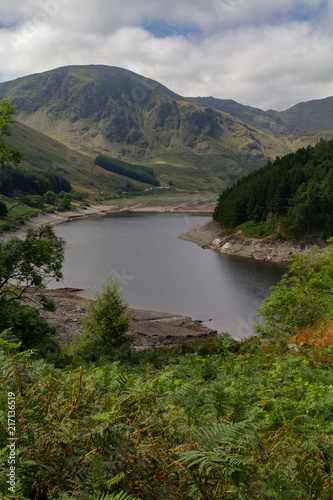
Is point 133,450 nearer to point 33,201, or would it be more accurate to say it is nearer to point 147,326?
point 147,326

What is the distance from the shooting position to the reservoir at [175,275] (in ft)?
141

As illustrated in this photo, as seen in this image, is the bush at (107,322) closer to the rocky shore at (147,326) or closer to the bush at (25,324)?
the rocky shore at (147,326)

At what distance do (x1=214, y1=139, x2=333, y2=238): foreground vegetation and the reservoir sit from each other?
12.0 metres

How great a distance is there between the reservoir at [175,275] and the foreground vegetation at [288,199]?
1197 cm

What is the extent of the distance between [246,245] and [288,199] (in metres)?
14.3

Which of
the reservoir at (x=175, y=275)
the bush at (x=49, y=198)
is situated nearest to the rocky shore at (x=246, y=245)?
the reservoir at (x=175, y=275)

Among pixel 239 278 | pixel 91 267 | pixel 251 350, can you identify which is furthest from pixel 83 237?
pixel 251 350

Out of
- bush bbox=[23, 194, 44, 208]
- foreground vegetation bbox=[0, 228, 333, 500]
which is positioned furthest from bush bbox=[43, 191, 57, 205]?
foreground vegetation bbox=[0, 228, 333, 500]

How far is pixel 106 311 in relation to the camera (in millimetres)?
25906

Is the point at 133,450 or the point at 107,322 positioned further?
the point at 107,322

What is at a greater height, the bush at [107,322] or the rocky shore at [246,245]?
the rocky shore at [246,245]

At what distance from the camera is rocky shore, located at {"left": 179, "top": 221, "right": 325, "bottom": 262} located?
67500 millimetres

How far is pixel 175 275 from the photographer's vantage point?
186 ft

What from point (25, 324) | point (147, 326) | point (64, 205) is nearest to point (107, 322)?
A: point (147, 326)
